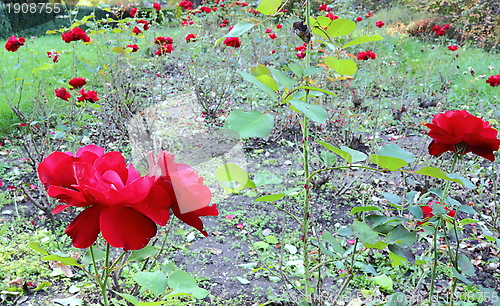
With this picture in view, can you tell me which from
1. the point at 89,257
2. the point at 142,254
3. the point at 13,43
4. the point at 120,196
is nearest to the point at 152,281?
the point at 142,254

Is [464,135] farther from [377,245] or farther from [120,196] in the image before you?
[120,196]

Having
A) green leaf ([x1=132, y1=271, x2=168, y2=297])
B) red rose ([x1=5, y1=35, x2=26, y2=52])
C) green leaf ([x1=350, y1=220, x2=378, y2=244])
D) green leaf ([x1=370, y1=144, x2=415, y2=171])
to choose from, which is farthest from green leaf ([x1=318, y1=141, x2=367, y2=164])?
red rose ([x1=5, y1=35, x2=26, y2=52])

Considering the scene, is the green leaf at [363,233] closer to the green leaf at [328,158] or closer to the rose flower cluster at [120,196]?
the green leaf at [328,158]

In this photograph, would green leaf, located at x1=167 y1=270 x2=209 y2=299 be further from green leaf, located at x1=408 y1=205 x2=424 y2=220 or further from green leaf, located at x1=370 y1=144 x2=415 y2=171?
green leaf, located at x1=408 y1=205 x2=424 y2=220

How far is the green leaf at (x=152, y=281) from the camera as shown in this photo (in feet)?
2.08

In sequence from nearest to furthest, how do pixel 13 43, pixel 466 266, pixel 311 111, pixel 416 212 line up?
pixel 311 111, pixel 416 212, pixel 466 266, pixel 13 43

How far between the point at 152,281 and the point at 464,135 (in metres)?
0.76

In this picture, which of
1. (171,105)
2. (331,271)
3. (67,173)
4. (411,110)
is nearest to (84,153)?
(67,173)

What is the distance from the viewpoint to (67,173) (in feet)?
1.72

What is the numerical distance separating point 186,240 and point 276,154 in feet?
4.66

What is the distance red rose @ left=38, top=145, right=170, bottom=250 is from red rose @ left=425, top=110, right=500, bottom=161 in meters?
0.70

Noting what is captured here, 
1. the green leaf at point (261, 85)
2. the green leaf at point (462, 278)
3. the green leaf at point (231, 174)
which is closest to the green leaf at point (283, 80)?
the green leaf at point (261, 85)

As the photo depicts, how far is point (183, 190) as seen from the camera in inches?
19.6

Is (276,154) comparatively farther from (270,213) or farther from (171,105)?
(171,105)
